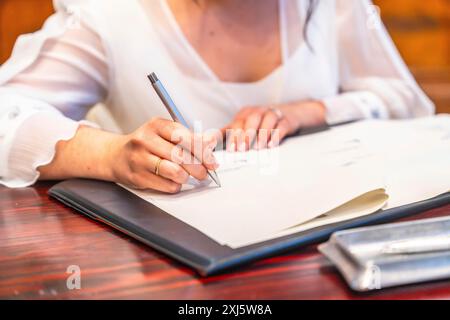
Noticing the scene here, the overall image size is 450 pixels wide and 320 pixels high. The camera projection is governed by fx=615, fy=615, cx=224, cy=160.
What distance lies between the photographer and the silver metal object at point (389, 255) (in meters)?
0.45

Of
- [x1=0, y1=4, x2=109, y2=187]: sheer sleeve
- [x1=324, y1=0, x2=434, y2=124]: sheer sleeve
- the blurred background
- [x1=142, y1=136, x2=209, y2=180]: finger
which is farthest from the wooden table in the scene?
the blurred background

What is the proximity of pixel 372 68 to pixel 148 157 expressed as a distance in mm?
726

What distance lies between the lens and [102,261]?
535 millimetres

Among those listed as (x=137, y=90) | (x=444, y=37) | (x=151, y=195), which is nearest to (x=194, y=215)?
(x=151, y=195)

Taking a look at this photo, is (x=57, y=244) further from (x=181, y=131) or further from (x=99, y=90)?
(x=99, y=90)

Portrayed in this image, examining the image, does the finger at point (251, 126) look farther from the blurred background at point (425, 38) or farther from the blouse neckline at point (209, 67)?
the blurred background at point (425, 38)

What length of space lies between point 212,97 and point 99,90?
0.20 m

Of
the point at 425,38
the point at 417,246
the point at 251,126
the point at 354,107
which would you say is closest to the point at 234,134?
the point at 251,126

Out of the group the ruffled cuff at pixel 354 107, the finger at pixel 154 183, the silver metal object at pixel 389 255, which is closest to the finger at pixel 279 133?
the ruffled cuff at pixel 354 107

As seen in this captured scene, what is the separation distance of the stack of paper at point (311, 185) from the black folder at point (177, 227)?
0.04 feet

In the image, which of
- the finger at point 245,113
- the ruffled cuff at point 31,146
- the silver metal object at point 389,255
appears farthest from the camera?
the finger at point 245,113

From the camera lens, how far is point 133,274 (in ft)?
1.65

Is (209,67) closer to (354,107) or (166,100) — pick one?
(354,107)
